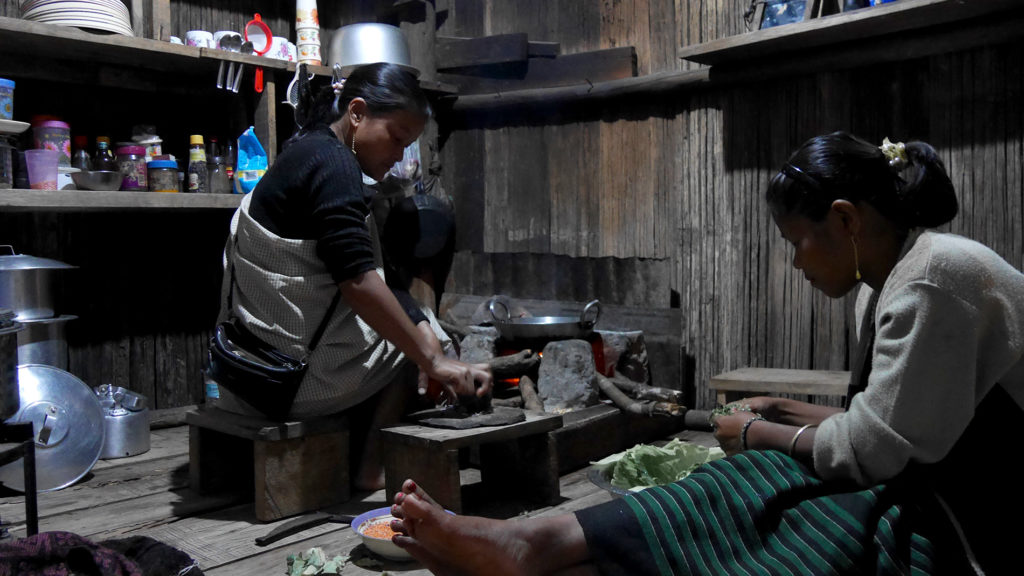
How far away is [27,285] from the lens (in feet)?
13.1

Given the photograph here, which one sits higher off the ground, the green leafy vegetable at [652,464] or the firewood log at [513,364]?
the firewood log at [513,364]

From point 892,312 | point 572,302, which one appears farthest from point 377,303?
point 572,302

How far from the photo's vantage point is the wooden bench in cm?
395

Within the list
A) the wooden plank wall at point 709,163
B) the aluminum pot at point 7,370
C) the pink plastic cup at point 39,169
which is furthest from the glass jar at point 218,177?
the aluminum pot at point 7,370

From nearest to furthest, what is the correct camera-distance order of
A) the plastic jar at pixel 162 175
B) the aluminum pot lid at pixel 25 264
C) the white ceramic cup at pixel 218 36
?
the aluminum pot lid at pixel 25 264
the plastic jar at pixel 162 175
the white ceramic cup at pixel 218 36

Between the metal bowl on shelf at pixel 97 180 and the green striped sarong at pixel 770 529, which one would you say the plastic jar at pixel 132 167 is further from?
the green striped sarong at pixel 770 529

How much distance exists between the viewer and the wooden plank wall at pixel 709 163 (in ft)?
12.9

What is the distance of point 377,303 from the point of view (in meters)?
3.08

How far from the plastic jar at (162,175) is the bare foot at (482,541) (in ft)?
10.4

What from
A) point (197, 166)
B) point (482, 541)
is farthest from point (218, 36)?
point (482, 541)

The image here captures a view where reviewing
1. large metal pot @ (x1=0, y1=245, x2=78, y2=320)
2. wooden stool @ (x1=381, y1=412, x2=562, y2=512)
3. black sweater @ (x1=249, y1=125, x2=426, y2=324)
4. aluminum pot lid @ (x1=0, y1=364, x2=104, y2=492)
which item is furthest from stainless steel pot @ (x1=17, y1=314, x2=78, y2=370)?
wooden stool @ (x1=381, y1=412, x2=562, y2=512)

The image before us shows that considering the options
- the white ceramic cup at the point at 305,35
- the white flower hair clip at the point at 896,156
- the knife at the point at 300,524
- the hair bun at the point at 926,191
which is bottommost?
the knife at the point at 300,524

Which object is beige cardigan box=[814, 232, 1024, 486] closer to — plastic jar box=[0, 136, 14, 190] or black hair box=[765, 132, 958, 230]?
black hair box=[765, 132, 958, 230]

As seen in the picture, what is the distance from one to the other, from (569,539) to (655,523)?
0.19 metres
